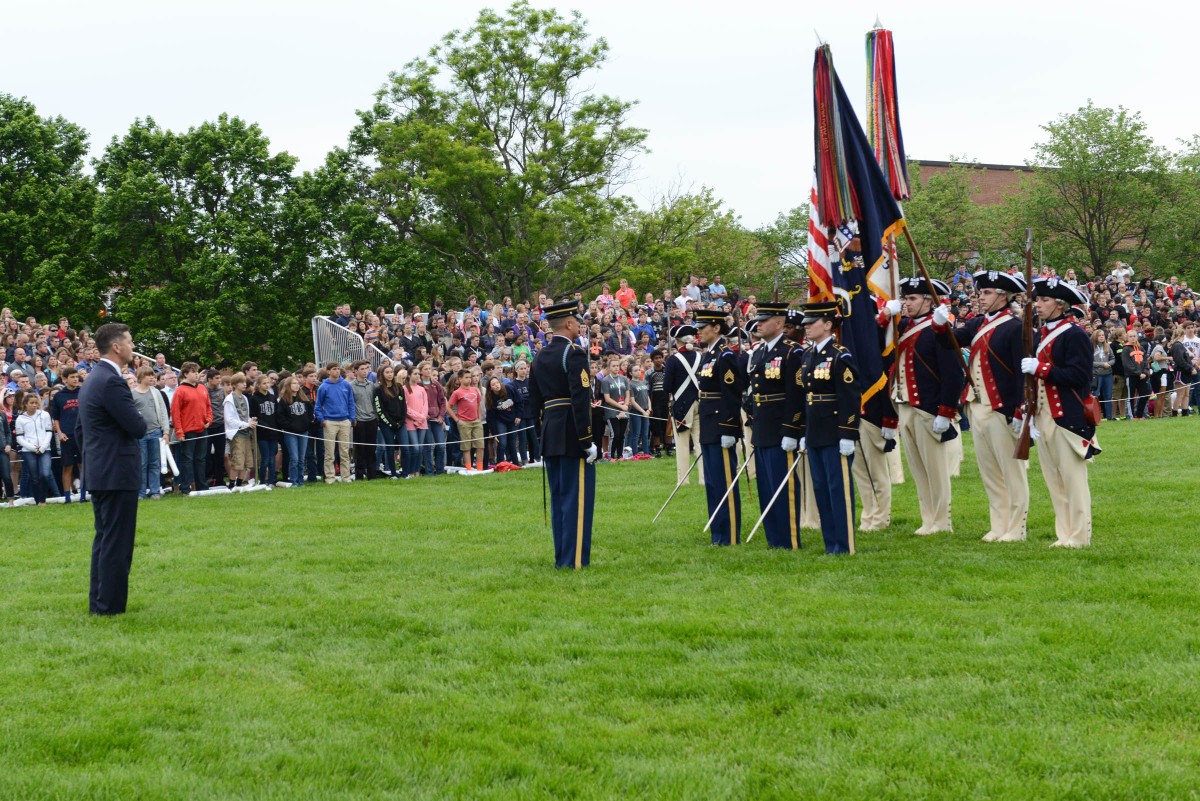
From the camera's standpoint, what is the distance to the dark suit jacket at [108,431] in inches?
328

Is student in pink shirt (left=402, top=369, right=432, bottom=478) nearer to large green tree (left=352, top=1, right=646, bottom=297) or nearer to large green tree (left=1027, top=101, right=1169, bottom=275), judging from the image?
large green tree (left=352, top=1, right=646, bottom=297)

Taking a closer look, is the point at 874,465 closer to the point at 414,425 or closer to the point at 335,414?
the point at 335,414

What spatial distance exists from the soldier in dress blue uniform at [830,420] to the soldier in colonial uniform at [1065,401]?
4.66ft

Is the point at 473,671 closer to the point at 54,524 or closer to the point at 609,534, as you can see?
the point at 609,534

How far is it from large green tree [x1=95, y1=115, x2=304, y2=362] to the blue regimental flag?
2980 centimetres

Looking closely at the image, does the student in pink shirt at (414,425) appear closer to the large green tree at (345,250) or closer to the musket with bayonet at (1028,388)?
the musket with bayonet at (1028,388)

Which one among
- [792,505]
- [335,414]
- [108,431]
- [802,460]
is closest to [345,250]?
[335,414]

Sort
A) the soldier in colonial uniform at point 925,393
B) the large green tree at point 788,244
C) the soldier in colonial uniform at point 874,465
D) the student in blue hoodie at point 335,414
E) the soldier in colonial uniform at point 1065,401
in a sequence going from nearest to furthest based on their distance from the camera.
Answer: the soldier in colonial uniform at point 1065,401 → the soldier in colonial uniform at point 925,393 → the soldier in colonial uniform at point 874,465 → the student in blue hoodie at point 335,414 → the large green tree at point 788,244

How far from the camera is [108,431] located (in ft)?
27.8

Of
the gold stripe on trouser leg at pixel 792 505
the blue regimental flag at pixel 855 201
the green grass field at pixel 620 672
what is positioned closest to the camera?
the green grass field at pixel 620 672

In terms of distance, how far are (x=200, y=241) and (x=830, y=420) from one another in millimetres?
33858

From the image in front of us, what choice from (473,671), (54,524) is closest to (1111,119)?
(54,524)

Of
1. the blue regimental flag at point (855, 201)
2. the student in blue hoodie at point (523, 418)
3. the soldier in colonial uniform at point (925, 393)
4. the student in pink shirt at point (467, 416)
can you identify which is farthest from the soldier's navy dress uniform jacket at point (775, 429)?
the student in blue hoodie at point (523, 418)

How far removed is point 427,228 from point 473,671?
39.4 meters
